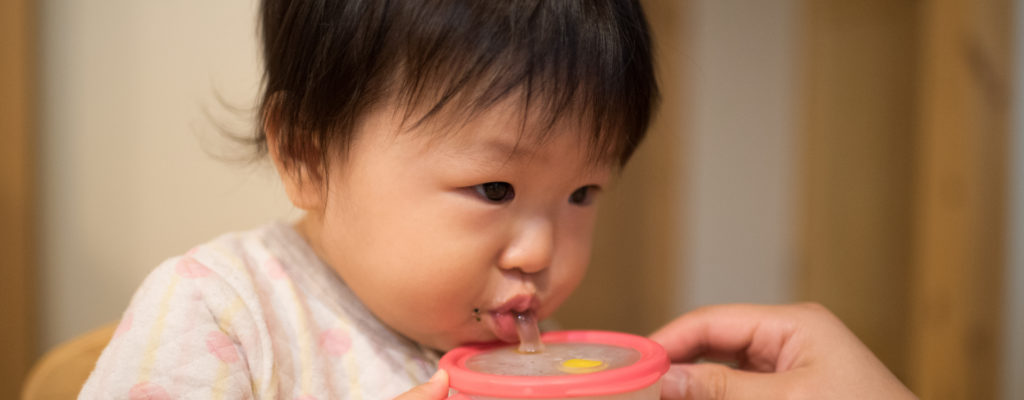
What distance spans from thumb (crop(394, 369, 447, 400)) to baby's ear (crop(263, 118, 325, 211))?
0.25 metres

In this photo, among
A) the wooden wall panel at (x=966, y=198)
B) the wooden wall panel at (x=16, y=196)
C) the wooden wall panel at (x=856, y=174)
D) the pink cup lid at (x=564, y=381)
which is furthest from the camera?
the wooden wall panel at (x=856, y=174)

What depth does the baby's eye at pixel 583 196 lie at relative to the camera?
792 millimetres

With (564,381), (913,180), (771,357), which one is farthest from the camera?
(913,180)

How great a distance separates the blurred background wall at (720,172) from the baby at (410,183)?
43 cm

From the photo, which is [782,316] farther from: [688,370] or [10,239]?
[10,239]

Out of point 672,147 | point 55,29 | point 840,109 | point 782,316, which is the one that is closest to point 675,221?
point 672,147

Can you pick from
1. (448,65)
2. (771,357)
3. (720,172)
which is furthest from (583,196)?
(720,172)

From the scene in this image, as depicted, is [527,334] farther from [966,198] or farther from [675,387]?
[966,198]

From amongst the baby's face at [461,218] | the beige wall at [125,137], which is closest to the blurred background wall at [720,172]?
the beige wall at [125,137]

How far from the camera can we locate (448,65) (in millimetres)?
665

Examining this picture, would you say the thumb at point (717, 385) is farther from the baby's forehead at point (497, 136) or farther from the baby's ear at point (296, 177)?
the baby's ear at point (296, 177)

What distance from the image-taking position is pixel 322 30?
0.71 metres

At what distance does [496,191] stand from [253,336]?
0.28 metres

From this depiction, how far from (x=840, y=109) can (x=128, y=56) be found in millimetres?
3028
